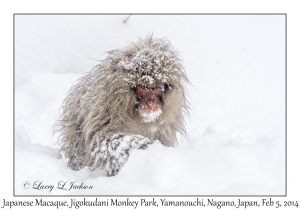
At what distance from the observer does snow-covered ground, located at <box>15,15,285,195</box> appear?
2.38 metres

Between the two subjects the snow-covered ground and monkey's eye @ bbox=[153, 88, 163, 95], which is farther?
monkey's eye @ bbox=[153, 88, 163, 95]

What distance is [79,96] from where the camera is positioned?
3584 mm

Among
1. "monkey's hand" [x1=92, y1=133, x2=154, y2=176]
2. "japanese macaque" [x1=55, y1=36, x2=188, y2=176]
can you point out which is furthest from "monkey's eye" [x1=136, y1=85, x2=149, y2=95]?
"monkey's hand" [x1=92, y1=133, x2=154, y2=176]

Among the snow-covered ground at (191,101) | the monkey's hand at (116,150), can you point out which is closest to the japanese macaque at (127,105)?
the monkey's hand at (116,150)

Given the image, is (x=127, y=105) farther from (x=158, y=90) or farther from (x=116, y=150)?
(x=116, y=150)

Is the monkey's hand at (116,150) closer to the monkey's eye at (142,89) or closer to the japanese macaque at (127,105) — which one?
the japanese macaque at (127,105)

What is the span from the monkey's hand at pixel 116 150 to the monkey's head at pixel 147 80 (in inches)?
9.4

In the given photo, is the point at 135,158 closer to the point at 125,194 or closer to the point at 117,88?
the point at 125,194

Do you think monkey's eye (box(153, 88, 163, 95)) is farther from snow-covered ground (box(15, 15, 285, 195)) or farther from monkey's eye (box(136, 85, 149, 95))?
snow-covered ground (box(15, 15, 285, 195))

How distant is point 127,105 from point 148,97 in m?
0.20

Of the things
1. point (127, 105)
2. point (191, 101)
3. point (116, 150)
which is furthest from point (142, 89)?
point (191, 101)

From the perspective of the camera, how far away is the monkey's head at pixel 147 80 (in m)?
3.00

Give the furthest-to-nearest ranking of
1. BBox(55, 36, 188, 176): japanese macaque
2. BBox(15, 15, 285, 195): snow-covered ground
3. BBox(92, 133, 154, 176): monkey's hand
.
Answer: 1. BBox(55, 36, 188, 176): japanese macaque
2. BBox(92, 133, 154, 176): monkey's hand
3. BBox(15, 15, 285, 195): snow-covered ground

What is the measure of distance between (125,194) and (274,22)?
20.3 ft
